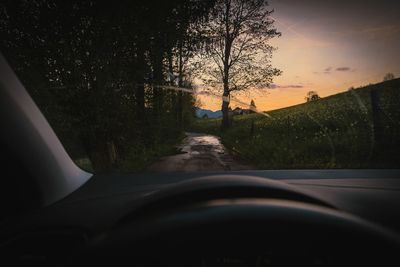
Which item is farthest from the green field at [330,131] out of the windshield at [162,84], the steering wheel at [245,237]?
the steering wheel at [245,237]

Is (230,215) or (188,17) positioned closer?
(230,215)

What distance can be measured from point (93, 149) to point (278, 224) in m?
5.10

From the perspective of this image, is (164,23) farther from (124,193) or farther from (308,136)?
(124,193)

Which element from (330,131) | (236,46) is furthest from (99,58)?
(330,131)

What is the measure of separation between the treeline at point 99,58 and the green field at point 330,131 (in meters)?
1.99

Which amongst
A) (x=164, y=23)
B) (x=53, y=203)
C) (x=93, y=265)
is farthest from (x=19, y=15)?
(x=93, y=265)

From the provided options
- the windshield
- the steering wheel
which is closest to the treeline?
the windshield

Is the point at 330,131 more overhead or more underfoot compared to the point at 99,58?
more underfoot

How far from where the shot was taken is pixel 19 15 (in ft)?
14.7

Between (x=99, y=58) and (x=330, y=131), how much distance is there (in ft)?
15.9

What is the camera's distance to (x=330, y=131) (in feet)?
20.6

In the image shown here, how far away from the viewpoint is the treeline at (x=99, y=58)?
4.58 m

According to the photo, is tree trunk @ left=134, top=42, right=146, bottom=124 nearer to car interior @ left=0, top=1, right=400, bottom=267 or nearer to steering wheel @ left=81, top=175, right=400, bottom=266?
car interior @ left=0, top=1, right=400, bottom=267

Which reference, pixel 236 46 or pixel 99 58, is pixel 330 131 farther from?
pixel 99 58
